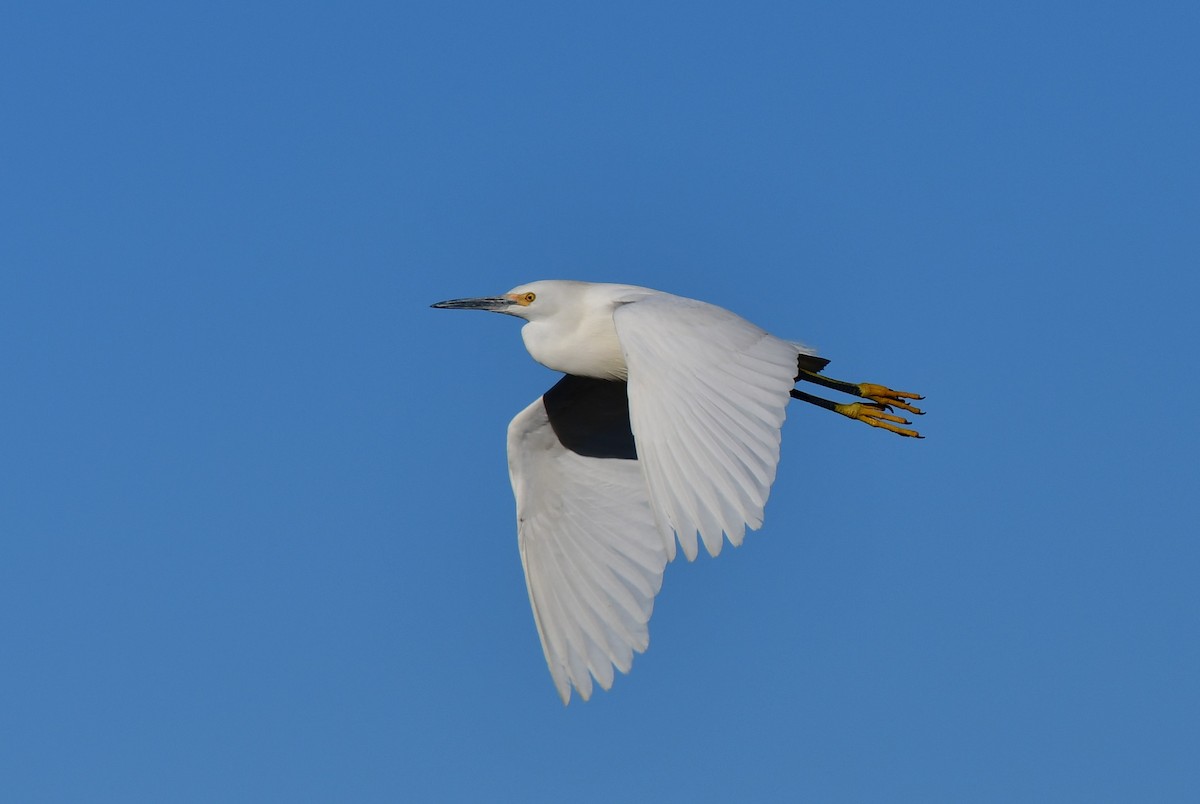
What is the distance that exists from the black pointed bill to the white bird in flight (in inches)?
0.5

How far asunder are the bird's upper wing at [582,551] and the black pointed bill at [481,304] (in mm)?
950

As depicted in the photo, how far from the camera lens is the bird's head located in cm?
A: 1275

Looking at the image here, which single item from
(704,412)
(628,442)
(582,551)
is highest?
(704,412)

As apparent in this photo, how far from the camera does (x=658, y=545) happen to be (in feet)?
42.7

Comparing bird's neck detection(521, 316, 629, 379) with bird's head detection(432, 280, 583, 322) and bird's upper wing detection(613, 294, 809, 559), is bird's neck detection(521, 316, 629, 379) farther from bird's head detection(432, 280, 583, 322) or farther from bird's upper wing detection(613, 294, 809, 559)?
A: bird's upper wing detection(613, 294, 809, 559)

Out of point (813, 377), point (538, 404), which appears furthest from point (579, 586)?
point (813, 377)

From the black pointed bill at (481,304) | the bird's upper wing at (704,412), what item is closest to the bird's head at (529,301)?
the black pointed bill at (481,304)

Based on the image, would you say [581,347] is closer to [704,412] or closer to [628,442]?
[628,442]

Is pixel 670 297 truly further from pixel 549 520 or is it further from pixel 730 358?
pixel 549 520

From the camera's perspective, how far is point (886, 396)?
13469 millimetres

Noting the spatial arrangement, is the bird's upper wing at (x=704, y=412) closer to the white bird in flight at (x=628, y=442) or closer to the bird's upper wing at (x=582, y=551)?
the white bird in flight at (x=628, y=442)

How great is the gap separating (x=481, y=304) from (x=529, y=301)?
47 centimetres

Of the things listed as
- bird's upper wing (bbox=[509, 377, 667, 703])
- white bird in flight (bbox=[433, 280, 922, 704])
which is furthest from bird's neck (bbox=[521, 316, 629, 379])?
bird's upper wing (bbox=[509, 377, 667, 703])

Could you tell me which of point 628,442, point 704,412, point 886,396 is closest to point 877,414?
point 886,396
